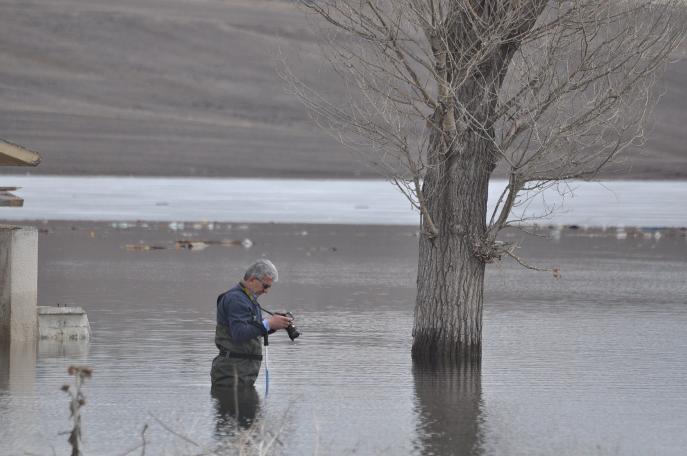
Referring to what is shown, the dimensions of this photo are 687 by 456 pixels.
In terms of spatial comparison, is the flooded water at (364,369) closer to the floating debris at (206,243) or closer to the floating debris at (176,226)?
the floating debris at (206,243)

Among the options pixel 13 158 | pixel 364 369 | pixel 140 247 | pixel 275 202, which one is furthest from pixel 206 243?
pixel 275 202

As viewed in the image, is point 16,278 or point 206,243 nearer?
point 16,278

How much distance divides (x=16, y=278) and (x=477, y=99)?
4.29 m

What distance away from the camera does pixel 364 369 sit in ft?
42.7

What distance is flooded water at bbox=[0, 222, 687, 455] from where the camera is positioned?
1018 centimetres

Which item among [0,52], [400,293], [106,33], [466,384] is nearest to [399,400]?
[466,384]

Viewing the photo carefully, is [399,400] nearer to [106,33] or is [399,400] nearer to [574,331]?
[574,331]

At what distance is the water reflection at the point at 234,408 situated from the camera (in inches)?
411

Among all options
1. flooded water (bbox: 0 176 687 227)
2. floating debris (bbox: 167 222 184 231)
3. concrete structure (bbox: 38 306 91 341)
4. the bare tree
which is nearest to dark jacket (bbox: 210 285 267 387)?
the bare tree

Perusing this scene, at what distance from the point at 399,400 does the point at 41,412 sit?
2599 millimetres

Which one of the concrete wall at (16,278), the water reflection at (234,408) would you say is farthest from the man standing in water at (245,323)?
the concrete wall at (16,278)

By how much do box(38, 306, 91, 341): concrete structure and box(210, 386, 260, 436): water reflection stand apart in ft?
9.68

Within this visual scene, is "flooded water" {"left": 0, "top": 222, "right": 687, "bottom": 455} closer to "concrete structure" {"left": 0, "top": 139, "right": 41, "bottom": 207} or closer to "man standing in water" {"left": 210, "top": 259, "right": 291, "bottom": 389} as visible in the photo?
"man standing in water" {"left": 210, "top": 259, "right": 291, "bottom": 389}

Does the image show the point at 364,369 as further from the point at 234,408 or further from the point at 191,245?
the point at 191,245
